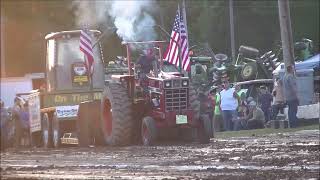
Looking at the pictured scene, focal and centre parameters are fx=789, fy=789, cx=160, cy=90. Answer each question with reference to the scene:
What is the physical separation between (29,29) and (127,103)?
11.0 metres

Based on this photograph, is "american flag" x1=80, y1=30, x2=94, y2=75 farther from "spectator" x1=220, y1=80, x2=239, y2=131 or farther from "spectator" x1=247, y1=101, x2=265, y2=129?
"spectator" x1=247, y1=101, x2=265, y2=129

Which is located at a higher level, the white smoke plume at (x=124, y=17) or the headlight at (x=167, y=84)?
the white smoke plume at (x=124, y=17)

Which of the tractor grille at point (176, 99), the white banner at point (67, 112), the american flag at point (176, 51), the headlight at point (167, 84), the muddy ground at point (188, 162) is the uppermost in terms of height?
the american flag at point (176, 51)

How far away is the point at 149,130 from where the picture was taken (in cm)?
1611

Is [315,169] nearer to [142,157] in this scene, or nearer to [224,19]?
[142,157]

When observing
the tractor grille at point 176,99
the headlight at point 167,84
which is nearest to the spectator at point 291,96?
the tractor grille at point 176,99

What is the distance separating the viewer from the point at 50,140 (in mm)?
20266

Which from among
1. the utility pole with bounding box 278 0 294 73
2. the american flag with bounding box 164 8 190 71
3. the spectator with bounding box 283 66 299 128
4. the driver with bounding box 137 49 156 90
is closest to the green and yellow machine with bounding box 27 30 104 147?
the american flag with bounding box 164 8 190 71

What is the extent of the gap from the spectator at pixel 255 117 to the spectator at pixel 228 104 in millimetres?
460

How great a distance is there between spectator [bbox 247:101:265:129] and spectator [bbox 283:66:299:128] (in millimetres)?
1644

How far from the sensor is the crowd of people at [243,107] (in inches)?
857

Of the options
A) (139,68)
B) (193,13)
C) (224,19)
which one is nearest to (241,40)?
(224,19)

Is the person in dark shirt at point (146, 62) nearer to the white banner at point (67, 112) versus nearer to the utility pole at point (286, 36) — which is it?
the white banner at point (67, 112)

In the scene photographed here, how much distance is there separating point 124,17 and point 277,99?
5.06 m
